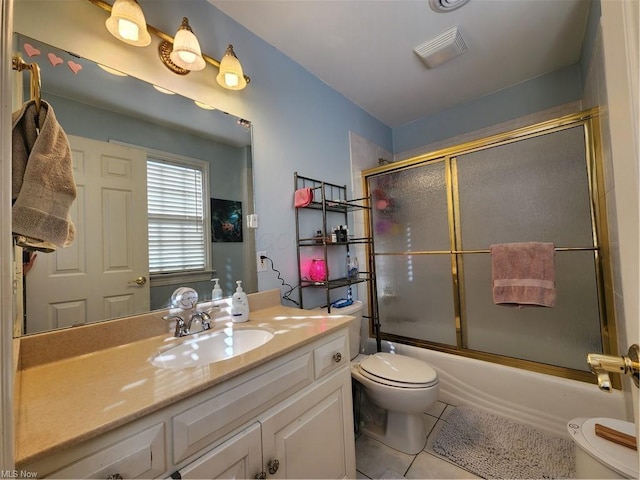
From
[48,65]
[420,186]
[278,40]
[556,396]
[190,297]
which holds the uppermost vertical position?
[278,40]

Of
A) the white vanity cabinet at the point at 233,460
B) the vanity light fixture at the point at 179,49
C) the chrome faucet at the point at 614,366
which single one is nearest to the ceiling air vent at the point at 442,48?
the vanity light fixture at the point at 179,49

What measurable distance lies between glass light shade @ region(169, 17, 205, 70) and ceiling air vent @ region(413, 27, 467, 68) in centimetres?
133

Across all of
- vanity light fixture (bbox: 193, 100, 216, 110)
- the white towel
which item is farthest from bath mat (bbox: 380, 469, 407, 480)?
vanity light fixture (bbox: 193, 100, 216, 110)

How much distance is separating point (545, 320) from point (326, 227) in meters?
1.59

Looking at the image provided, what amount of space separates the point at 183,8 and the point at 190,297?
1.33m

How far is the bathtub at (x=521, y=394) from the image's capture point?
1.44 meters

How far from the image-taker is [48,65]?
92cm

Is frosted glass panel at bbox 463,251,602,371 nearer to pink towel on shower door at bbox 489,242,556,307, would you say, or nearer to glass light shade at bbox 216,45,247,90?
pink towel on shower door at bbox 489,242,556,307

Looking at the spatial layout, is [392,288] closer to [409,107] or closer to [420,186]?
[420,186]

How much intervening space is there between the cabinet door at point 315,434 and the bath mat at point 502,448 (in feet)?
2.14

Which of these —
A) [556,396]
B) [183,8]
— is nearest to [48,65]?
[183,8]

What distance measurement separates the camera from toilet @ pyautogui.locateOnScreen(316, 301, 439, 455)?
4.47 ft

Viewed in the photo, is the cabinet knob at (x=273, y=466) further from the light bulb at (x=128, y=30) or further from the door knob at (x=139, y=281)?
the light bulb at (x=128, y=30)

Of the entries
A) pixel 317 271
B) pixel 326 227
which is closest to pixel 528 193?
pixel 326 227
